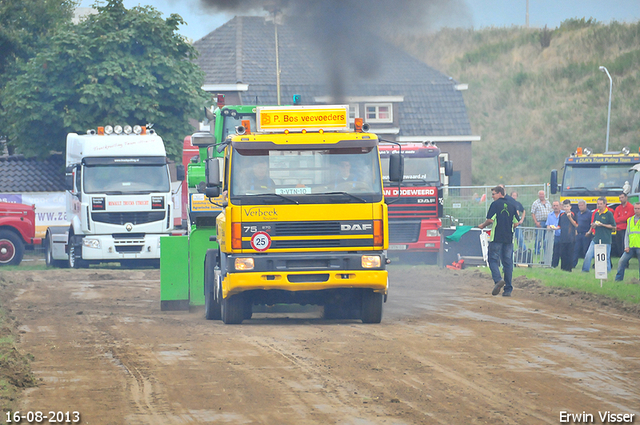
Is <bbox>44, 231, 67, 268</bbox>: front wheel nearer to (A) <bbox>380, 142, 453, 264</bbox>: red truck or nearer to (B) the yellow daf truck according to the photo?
(A) <bbox>380, 142, 453, 264</bbox>: red truck

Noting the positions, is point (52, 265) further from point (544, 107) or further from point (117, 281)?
point (544, 107)

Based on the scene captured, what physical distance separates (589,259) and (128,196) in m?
11.5

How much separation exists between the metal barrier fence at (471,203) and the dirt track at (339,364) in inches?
522

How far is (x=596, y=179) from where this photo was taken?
26688 mm

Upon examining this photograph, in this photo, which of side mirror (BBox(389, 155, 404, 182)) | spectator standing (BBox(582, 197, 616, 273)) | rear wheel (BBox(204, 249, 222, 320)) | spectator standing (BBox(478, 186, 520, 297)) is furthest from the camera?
spectator standing (BBox(582, 197, 616, 273))

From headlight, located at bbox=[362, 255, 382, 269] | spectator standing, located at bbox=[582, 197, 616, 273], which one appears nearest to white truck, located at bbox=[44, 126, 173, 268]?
spectator standing, located at bbox=[582, 197, 616, 273]

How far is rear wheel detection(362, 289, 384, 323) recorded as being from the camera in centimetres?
1252

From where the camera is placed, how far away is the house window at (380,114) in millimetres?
46531

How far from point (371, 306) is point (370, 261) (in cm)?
91

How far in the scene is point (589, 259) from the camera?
802 inches

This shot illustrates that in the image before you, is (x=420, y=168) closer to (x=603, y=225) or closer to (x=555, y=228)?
(x=555, y=228)

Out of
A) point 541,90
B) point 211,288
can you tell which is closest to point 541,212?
point 211,288

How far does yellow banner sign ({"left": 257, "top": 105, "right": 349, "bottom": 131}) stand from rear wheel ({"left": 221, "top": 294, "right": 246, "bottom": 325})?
2.42m

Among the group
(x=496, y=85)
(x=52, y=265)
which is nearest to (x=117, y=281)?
(x=52, y=265)
